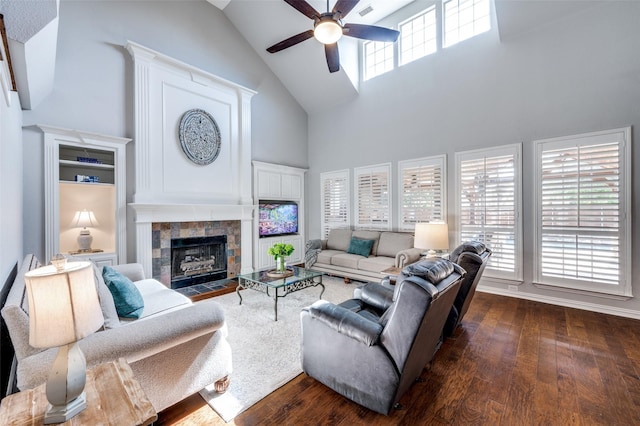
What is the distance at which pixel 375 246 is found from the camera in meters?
5.32

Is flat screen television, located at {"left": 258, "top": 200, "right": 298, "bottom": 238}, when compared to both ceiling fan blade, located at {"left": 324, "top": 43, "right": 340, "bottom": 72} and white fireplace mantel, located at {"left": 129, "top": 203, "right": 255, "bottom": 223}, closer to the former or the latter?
white fireplace mantel, located at {"left": 129, "top": 203, "right": 255, "bottom": 223}

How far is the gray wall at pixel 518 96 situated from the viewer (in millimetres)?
3385

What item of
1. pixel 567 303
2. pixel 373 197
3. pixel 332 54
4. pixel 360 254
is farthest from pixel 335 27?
pixel 567 303

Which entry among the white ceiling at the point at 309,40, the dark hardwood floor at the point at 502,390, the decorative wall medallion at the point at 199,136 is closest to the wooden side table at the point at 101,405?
the dark hardwood floor at the point at 502,390

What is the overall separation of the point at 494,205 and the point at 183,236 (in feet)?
17.0

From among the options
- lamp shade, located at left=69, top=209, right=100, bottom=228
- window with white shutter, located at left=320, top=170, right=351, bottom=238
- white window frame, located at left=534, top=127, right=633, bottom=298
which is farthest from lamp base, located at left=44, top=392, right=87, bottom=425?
window with white shutter, located at left=320, top=170, right=351, bottom=238

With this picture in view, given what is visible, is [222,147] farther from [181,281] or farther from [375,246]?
[375,246]

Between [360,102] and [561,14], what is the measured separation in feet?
10.8

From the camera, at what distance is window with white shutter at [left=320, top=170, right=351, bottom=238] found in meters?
6.22

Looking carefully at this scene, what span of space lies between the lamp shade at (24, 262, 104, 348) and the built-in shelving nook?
329 cm

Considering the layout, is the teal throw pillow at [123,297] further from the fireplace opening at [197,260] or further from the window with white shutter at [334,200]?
the window with white shutter at [334,200]

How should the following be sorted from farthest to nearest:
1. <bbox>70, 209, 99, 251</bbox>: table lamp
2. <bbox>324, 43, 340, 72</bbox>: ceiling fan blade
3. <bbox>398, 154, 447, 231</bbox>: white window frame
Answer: <bbox>398, 154, 447, 231</bbox>: white window frame
<bbox>70, 209, 99, 251</bbox>: table lamp
<bbox>324, 43, 340, 72</bbox>: ceiling fan blade

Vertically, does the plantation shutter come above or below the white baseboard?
above

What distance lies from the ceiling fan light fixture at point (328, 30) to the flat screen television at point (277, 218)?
366cm
